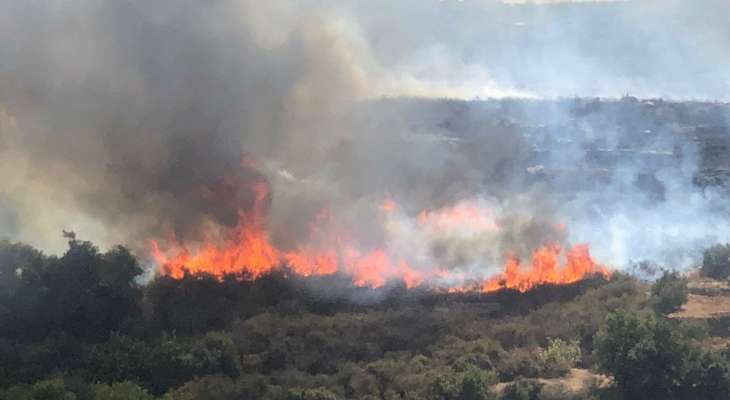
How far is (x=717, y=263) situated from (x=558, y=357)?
1272 centimetres

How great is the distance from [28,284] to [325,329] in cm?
990

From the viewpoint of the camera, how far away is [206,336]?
926 inches

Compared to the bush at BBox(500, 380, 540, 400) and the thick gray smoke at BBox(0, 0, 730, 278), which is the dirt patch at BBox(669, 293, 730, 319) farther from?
the bush at BBox(500, 380, 540, 400)

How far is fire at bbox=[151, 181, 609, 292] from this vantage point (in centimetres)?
2811

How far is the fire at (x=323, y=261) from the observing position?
28.1 meters

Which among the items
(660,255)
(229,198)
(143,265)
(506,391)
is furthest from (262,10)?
(660,255)

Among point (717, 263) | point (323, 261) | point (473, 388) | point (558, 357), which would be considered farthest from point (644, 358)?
point (717, 263)

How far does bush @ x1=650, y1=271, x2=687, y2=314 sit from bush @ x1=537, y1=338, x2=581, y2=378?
14.4ft

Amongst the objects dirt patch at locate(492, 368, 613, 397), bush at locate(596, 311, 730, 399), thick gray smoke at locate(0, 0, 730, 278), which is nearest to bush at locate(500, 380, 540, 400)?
dirt patch at locate(492, 368, 613, 397)

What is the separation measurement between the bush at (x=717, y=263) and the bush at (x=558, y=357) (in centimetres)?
1104

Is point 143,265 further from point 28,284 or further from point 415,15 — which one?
point 415,15

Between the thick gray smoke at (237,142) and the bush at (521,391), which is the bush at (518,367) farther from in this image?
the thick gray smoke at (237,142)

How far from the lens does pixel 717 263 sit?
108 feet

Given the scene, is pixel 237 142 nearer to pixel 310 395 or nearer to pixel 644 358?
pixel 310 395
